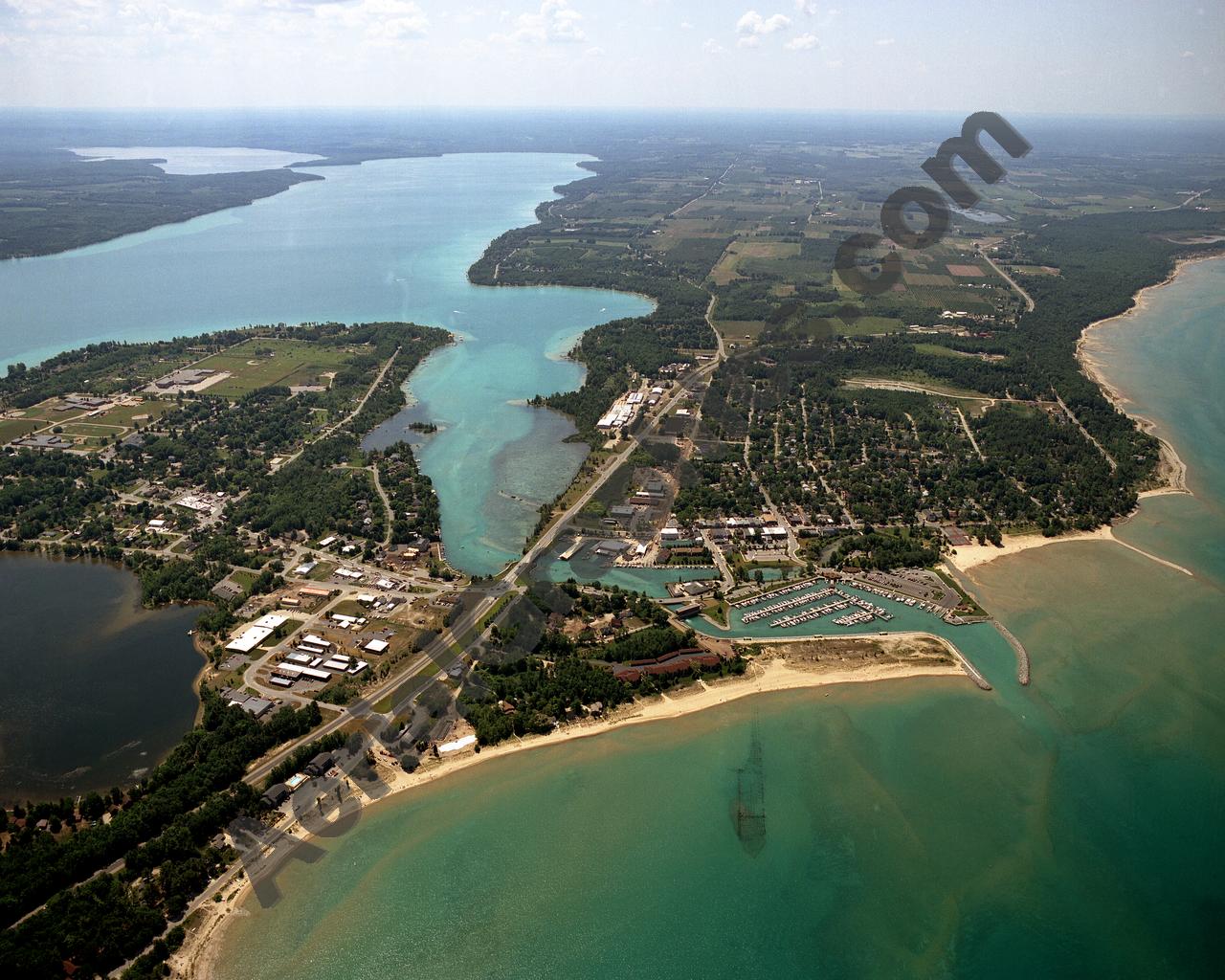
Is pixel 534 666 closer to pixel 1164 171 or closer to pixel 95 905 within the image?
pixel 95 905

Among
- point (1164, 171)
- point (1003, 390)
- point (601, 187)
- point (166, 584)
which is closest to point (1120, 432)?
point (1003, 390)

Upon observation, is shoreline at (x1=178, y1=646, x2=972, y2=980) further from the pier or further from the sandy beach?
the sandy beach

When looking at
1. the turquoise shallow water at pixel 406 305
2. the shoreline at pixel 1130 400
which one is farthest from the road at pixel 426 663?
the shoreline at pixel 1130 400

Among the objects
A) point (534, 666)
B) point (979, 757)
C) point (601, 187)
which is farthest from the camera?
point (601, 187)

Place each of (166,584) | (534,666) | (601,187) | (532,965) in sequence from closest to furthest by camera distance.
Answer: (532,965)
(534,666)
(166,584)
(601,187)

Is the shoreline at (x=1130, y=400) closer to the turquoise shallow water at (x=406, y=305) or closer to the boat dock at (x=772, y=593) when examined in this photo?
the boat dock at (x=772, y=593)
